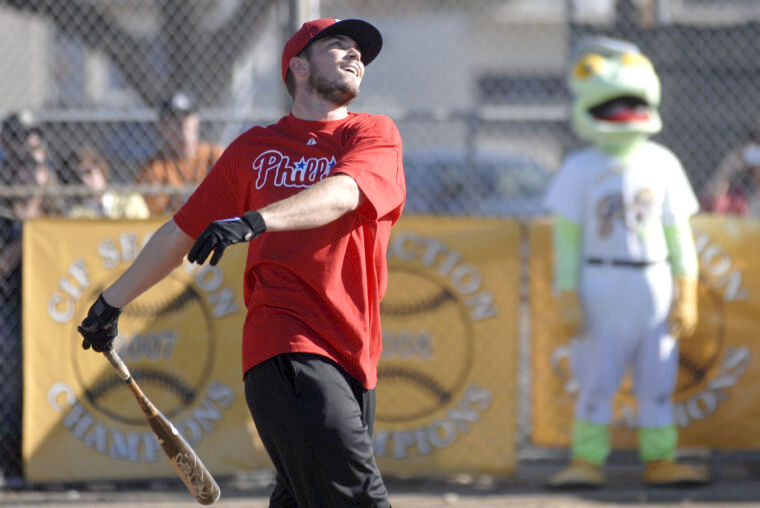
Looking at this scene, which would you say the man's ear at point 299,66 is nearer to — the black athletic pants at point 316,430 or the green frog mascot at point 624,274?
the black athletic pants at point 316,430

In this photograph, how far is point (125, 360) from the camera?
557 cm

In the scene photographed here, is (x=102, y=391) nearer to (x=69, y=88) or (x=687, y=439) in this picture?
(x=687, y=439)

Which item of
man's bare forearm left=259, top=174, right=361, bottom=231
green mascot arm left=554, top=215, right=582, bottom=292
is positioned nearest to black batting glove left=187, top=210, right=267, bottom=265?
man's bare forearm left=259, top=174, right=361, bottom=231

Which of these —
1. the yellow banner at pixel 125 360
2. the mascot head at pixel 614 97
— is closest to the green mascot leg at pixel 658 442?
the mascot head at pixel 614 97

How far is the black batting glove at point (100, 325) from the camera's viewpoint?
3.21 meters

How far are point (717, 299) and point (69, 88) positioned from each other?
14320 mm

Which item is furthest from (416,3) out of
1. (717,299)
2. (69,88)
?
(717,299)

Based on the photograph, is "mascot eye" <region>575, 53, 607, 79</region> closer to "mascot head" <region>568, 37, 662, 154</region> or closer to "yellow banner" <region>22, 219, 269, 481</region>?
"mascot head" <region>568, 37, 662, 154</region>

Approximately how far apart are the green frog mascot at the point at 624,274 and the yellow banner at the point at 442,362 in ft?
1.26

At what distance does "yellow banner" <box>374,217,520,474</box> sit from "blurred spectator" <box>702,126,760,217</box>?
208 centimetres

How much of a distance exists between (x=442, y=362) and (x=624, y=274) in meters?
1.06

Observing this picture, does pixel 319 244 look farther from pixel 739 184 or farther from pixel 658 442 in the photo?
pixel 739 184

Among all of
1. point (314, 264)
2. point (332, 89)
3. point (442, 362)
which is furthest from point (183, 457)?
point (442, 362)

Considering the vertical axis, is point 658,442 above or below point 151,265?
below
